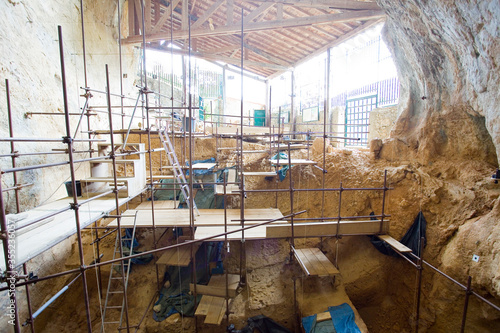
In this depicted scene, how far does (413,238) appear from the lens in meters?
5.27

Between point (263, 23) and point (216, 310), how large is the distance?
7.81 meters

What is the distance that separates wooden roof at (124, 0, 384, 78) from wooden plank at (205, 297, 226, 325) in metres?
5.81

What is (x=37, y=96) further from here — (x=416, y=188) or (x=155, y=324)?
(x=416, y=188)

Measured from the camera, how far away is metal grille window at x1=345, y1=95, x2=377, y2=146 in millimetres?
9992

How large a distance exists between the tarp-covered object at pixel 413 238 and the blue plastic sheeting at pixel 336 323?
5.11 ft

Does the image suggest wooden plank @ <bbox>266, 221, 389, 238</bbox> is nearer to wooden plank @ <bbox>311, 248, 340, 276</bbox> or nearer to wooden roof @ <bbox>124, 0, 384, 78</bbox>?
wooden plank @ <bbox>311, 248, 340, 276</bbox>

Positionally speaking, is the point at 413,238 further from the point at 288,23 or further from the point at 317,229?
the point at 288,23

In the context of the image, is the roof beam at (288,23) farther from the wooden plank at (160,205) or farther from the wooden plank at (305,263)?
the wooden plank at (305,263)

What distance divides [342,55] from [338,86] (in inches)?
54.6

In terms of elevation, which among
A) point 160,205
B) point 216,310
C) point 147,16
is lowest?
point 216,310

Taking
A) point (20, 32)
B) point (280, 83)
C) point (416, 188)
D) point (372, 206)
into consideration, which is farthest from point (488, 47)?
point (280, 83)

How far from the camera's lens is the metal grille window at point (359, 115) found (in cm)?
999

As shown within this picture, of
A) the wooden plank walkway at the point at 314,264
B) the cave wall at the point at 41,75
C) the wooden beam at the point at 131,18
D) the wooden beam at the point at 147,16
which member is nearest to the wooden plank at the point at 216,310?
the wooden plank walkway at the point at 314,264

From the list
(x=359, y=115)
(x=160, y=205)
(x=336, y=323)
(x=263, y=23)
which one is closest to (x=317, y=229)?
(x=336, y=323)
